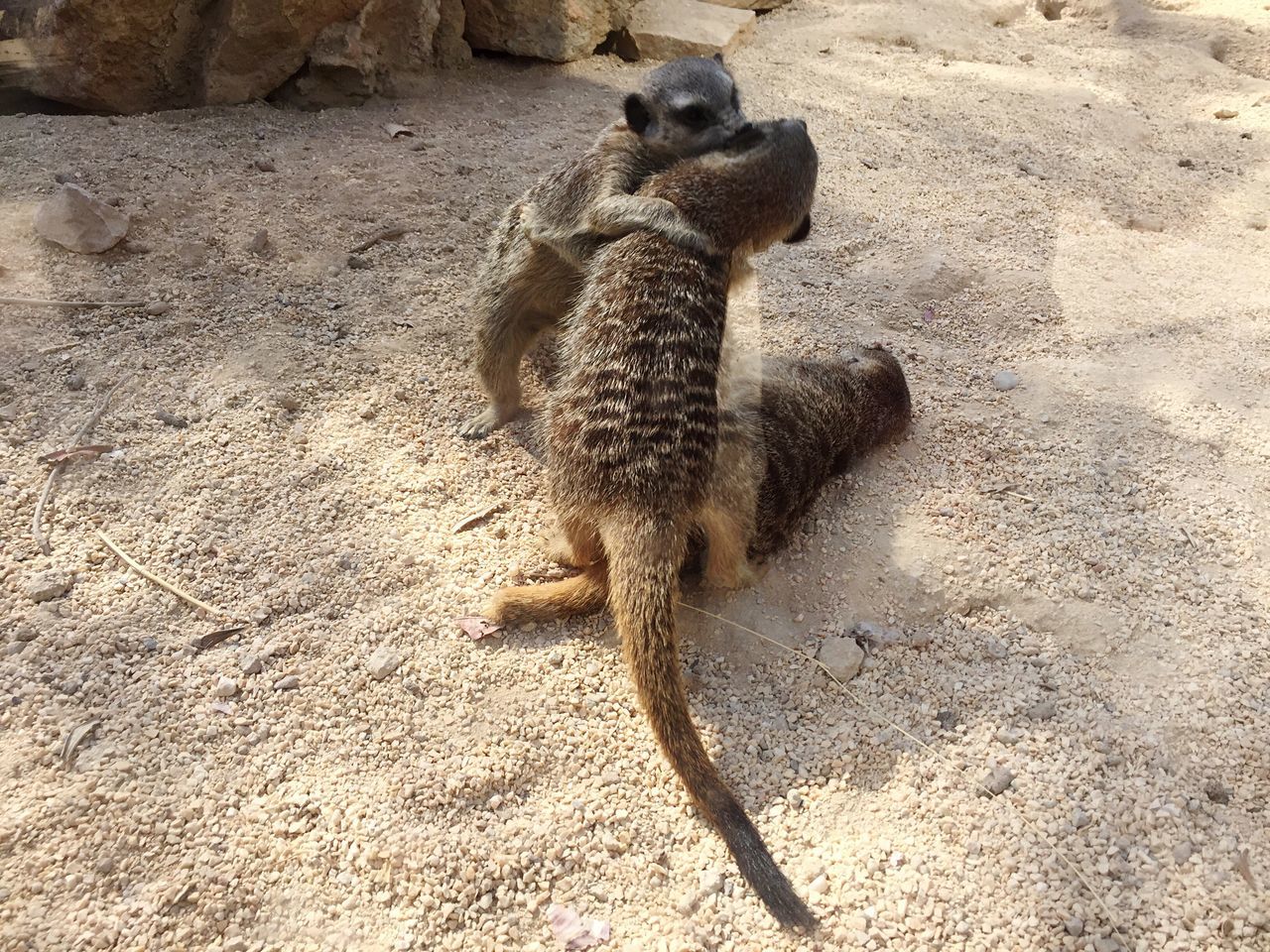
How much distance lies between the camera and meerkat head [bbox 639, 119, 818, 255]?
2.11 m

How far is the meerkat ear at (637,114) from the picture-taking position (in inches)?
99.8

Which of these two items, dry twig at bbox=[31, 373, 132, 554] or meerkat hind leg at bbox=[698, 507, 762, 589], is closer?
meerkat hind leg at bbox=[698, 507, 762, 589]

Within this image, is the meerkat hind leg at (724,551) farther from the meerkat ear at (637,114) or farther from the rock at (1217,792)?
the meerkat ear at (637,114)

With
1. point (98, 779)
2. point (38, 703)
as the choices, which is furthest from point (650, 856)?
point (38, 703)

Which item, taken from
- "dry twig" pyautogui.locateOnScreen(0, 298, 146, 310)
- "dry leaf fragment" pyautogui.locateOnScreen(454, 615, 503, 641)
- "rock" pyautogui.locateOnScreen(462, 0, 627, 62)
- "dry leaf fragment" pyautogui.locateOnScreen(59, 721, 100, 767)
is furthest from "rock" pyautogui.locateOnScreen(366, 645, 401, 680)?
"rock" pyautogui.locateOnScreen(462, 0, 627, 62)

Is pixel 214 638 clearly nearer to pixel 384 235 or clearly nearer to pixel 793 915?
pixel 793 915

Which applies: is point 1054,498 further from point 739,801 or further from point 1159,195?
point 1159,195

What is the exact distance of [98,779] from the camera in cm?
161

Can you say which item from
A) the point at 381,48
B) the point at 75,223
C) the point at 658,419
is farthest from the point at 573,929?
the point at 381,48

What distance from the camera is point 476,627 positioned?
196cm

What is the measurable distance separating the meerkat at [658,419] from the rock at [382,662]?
0.23m

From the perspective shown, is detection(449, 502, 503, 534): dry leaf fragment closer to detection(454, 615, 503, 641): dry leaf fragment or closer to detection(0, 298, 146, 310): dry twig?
detection(454, 615, 503, 641): dry leaf fragment

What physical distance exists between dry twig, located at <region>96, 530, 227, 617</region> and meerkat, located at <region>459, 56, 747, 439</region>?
837mm

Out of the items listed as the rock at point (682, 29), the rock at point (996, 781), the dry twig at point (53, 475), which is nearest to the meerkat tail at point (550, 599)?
the rock at point (996, 781)
